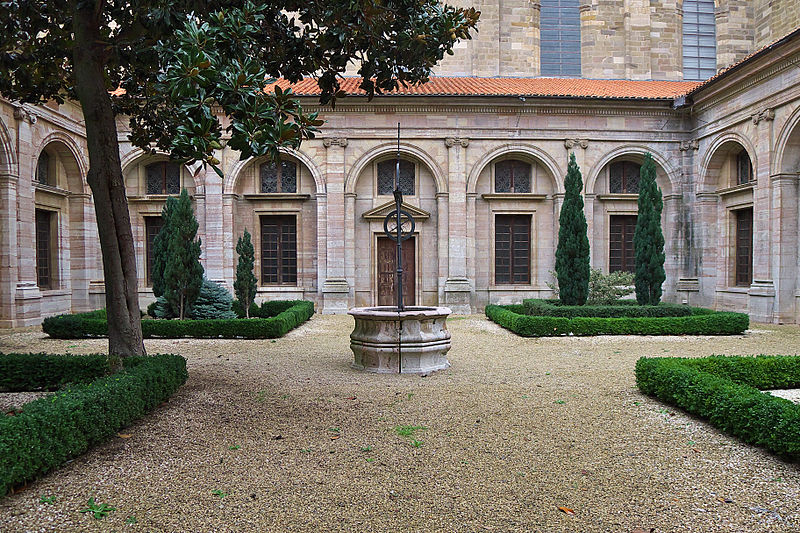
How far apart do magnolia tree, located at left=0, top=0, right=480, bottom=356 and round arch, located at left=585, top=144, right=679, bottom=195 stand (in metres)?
12.8

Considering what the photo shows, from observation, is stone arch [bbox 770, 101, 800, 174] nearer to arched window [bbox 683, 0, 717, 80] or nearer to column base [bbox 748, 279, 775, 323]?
column base [bbox 748, 279, 775, 323]

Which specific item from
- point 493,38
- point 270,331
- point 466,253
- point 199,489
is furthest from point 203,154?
point 493,38

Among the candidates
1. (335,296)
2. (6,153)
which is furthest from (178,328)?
(6,153)

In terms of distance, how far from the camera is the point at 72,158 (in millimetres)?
17781

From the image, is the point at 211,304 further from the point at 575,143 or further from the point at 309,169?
the point at 575,143

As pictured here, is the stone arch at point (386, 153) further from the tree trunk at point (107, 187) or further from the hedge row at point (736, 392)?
the hedge row at point (736, 392)

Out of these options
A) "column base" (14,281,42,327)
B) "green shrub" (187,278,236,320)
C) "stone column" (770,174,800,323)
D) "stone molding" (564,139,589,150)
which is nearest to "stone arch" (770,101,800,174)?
"stone column" (770,174,800,323)

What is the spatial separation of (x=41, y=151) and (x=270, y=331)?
9.84 m

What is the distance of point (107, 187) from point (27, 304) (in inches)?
408

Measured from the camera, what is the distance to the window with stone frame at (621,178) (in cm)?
2005

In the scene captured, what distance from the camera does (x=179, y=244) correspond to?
43.5ft

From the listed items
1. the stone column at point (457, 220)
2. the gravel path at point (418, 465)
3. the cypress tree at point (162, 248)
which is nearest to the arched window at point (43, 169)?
the cypress tree at point (162, 248)

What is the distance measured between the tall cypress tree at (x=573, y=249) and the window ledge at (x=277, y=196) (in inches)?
353

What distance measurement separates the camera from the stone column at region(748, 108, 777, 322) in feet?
50.5
